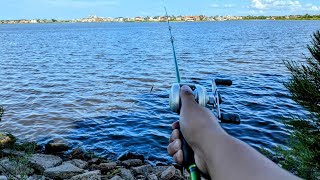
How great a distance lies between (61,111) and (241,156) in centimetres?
1908

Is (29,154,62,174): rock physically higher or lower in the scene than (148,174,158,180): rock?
higher

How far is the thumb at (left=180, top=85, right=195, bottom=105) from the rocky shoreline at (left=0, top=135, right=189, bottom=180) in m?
7.10

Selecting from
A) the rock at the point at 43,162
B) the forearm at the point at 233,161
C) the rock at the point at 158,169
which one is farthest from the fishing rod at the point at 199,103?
the rock at the point at 43,162

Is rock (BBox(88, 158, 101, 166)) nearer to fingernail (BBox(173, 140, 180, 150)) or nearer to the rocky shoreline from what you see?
the rocky shoreline

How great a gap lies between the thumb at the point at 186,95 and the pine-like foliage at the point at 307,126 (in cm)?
654

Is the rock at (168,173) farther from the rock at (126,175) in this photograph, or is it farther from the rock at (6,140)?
the rock at (6,140)

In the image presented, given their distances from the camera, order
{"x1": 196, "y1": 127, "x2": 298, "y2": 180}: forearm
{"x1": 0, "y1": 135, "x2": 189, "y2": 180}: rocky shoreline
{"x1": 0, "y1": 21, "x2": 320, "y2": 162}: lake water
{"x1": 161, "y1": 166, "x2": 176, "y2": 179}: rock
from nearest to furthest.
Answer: {"x1": 196, "y1": 127, "x2": 298, "y2": 180}: forearm, {"x1": 0, "y1": 135, "x2": 189, "y2": 180}: rocky shoreline, {"x1": 161, "y1": 166, "x2": 176, "y2": 179}: rock, {"x1": 0, "y1": 21, "x2": 320, "y2": 162}: lake water

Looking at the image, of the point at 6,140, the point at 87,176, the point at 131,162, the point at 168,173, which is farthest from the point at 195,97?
the point at 6,140

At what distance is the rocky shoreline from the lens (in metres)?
10.1

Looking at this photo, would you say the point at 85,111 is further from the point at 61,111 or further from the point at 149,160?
the point at 149,160

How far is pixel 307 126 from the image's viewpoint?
8898 millimetres

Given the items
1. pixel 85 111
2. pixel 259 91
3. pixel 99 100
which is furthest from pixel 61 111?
pixel 259 91

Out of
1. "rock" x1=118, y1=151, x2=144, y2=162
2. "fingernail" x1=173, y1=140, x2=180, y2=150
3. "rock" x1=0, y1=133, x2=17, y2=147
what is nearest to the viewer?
"fingernail" x1=173, y1=140, x2=180, y2=150

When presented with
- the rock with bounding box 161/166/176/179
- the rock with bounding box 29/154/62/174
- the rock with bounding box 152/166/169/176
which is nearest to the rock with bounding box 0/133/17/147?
the rock with bounding box 29/154/62/174
